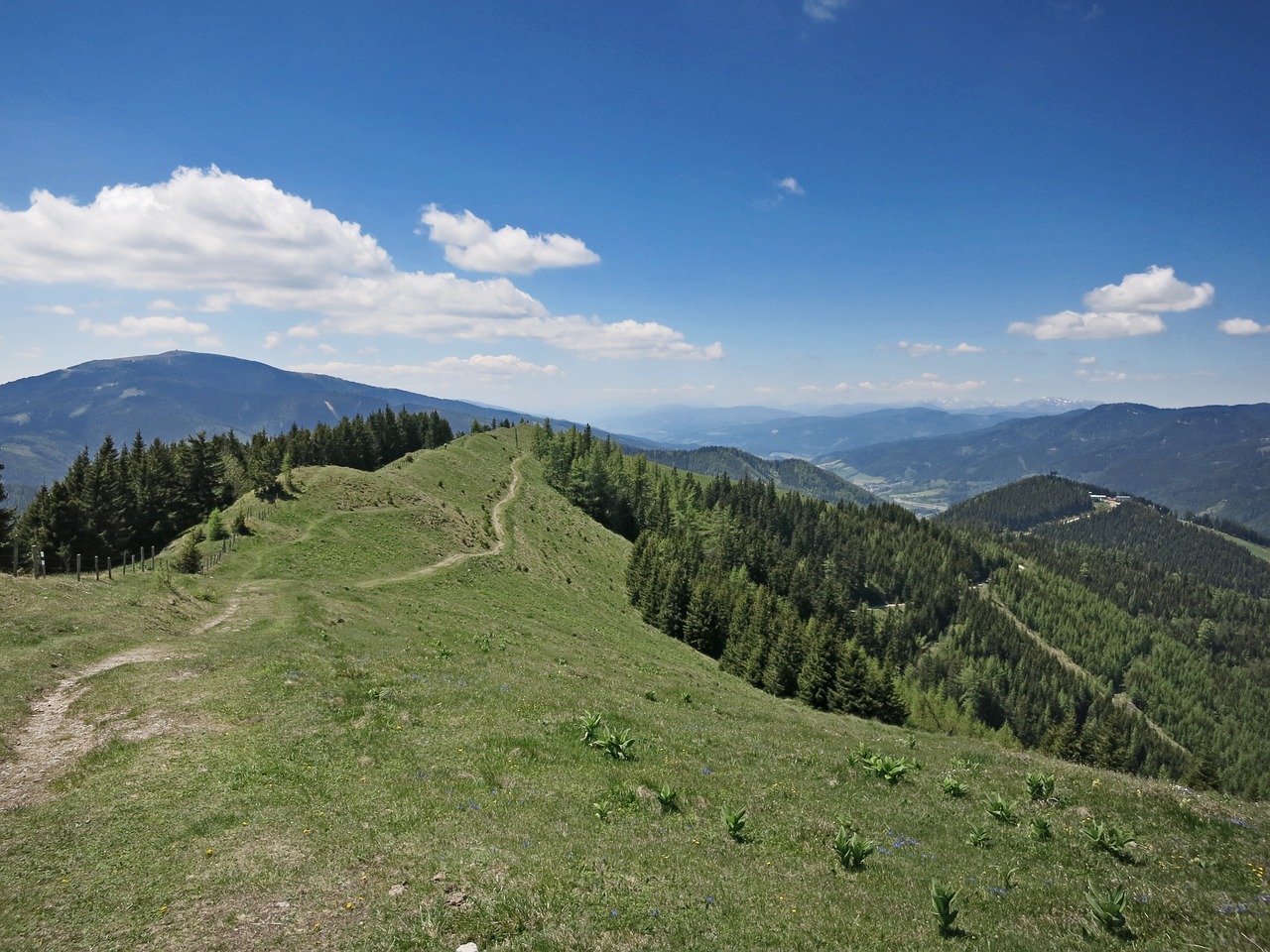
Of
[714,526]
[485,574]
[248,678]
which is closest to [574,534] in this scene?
[485,574]

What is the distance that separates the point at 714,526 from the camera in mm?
158625

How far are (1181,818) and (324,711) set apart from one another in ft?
91.5

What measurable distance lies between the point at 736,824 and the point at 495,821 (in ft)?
20.2

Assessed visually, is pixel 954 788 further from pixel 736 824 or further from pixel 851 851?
pixel 736 824

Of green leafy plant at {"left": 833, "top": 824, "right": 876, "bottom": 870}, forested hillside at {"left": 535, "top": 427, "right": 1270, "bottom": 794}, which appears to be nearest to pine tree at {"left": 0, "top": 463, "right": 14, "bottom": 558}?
forested hillside at {"left": 535, "top": 427, "right": 1270, "bottom": 794}

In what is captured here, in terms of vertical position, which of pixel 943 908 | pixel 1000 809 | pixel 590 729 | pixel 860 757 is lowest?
pixel 860 757

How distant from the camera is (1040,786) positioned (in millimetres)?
17984

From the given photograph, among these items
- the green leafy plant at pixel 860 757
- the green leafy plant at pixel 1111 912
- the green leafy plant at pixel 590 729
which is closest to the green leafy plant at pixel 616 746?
the green leafy plant at pixel 590 729

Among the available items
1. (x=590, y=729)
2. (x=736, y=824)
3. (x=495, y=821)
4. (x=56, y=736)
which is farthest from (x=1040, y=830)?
(x=56, y=736)

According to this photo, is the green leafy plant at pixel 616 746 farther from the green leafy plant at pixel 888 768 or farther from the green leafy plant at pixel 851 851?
the green leafy plant at pixel 888 768

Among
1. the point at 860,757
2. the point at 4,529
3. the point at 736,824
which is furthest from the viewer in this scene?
the point at 4,529

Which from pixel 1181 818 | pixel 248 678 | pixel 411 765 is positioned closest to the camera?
pixel 1181 818

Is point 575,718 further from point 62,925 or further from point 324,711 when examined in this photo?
point 62,925

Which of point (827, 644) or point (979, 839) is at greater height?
point (979, 839)
